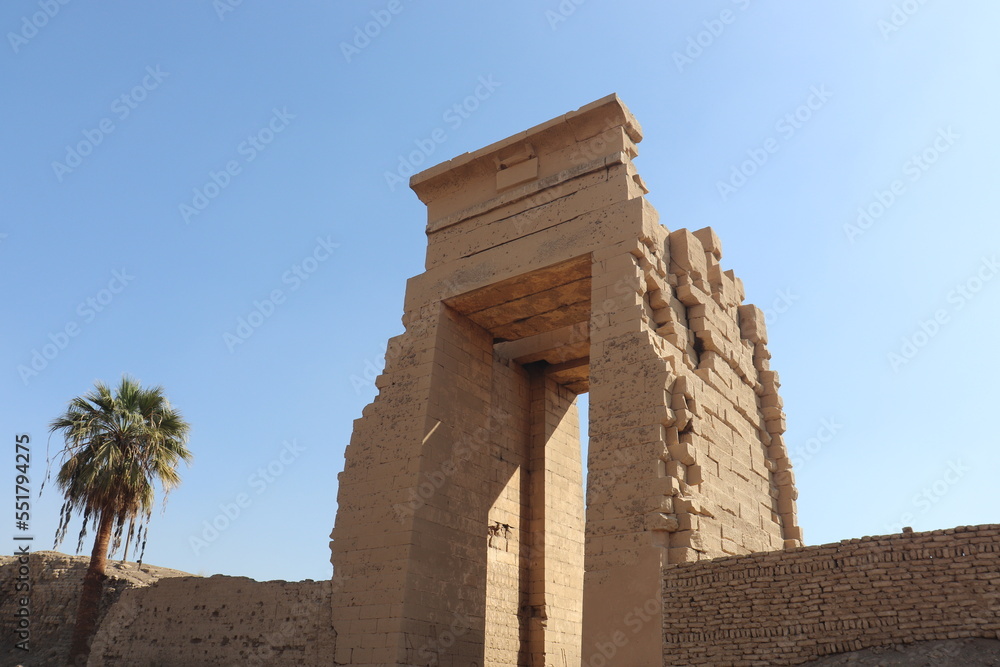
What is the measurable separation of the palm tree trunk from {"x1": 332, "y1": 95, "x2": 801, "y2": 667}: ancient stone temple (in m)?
5.63

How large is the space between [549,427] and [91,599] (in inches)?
322

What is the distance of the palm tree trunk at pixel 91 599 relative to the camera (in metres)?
13.5

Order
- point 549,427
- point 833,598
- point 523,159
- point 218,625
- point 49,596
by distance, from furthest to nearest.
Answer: point 49,596 → point 549,427 → point 523,159 → point 218,625 → point 833,598

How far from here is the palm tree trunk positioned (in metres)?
13.5

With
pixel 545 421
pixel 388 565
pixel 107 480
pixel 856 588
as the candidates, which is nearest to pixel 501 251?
pixel 545 421

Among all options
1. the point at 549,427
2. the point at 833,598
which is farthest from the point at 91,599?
the point at 833,598

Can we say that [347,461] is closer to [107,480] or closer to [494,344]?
[494,344]

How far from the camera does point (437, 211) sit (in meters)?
12.6

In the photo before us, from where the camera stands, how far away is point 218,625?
11.2 m

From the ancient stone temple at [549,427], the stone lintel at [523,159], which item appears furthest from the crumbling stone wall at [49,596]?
the stone lintel at [523,159]

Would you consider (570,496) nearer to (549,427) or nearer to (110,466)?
(549,427)

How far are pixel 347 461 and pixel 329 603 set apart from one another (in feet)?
6.17

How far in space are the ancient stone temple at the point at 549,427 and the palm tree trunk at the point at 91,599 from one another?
5.63 metres

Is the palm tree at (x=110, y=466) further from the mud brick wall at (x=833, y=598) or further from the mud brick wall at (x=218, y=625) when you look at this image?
the mud brick wall at (x=833, y=598)
